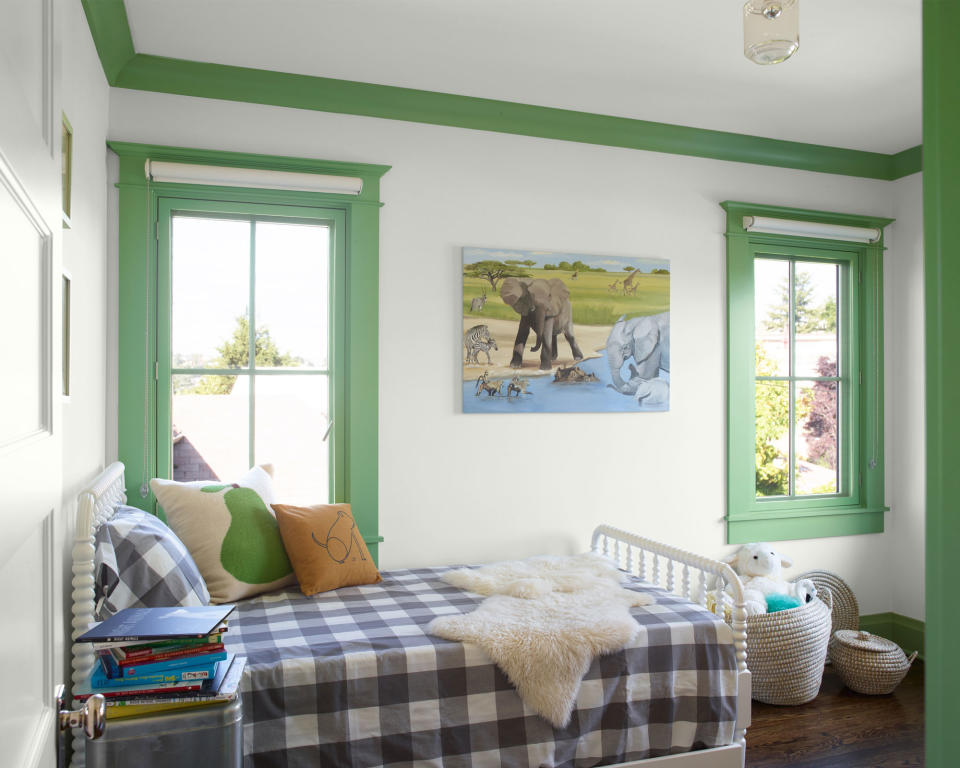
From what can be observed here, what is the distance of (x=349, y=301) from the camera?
10.1 ft

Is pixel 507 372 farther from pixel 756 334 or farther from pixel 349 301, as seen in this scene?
pixel 756 334

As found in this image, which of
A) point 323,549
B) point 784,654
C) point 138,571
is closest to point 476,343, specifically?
point 323,549

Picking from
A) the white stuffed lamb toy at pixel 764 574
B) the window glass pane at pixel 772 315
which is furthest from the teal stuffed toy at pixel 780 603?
the window glass pane at pixel 772 315

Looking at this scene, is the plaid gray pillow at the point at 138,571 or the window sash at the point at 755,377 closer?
the plaid gray pillow at the point at 138,571

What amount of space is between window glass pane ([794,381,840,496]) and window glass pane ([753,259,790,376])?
194 mm

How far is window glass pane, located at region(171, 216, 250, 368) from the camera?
2.93 meters

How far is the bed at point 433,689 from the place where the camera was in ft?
6.40

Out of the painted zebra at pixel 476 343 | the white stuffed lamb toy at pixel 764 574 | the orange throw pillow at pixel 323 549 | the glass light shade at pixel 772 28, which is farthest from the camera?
the white stuffed lamb toy at pixel 764 574

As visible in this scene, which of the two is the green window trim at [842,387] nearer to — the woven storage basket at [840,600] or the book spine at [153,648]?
the woven storage basket at [840,600]

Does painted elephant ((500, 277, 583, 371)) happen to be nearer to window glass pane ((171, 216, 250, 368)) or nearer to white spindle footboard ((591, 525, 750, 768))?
white spindle footboard ((591, 525, 750, 768))

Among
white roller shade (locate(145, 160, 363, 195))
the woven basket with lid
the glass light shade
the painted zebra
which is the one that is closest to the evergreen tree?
white roller shade (locate(145, 160, 363, 195))

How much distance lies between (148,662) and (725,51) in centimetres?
272

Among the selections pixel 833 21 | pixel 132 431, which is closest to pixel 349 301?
pixel 132 431

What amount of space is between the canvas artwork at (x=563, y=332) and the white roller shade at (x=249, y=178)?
59 centimetres
